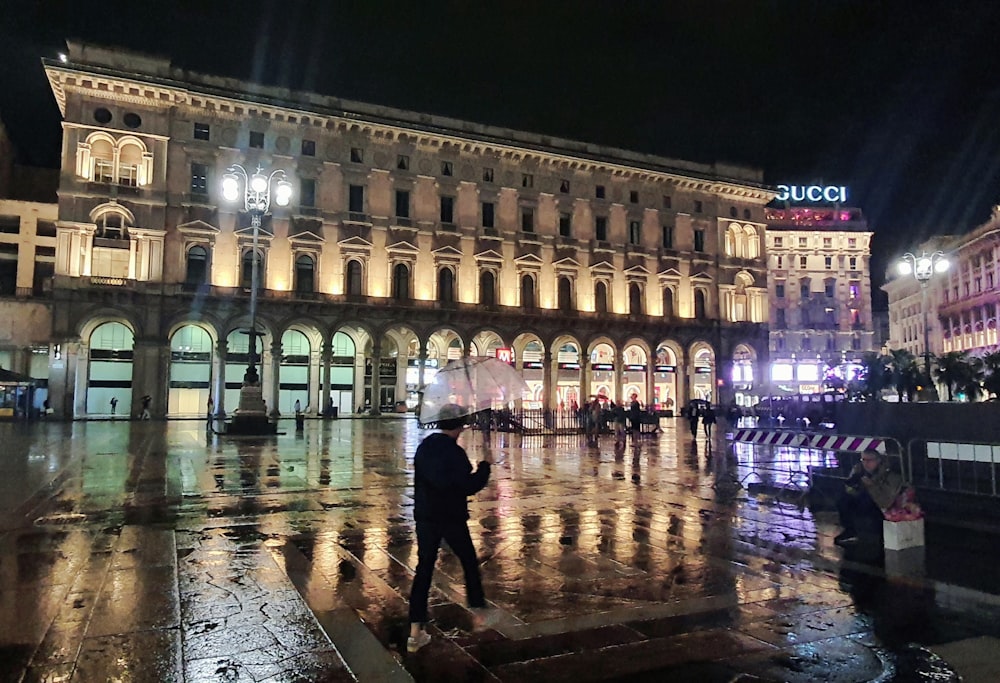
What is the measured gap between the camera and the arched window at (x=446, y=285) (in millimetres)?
44594

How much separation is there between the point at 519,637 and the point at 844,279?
83.2 metres

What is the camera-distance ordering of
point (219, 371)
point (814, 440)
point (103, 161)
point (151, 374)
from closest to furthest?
1. point (814, 440)
2. point (151, 374)
3. point (103, 161)
4. point (219, 371)

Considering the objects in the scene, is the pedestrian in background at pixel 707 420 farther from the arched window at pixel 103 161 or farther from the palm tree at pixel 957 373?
the arched window at pixel 103 161

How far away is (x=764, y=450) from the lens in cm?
1930

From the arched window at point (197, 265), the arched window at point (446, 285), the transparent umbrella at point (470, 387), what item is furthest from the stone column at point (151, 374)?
the transparent umbrella at point (470, 387)

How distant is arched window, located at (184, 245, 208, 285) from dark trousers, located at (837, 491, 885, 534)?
37.7 metres

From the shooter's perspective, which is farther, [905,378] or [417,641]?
[905,378]

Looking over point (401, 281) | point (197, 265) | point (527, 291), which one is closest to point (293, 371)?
point (197, 265)

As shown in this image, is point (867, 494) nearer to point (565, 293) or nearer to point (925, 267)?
point (925, 267)

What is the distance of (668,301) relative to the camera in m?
52.3

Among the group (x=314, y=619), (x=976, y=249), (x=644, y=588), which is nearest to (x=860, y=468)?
(x=644, y=588)

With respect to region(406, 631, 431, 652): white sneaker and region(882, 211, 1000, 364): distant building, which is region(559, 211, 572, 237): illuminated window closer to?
region(882, 211, 1000, 364): distant building

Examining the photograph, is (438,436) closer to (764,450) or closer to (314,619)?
(314,619)

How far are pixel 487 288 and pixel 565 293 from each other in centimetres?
612
